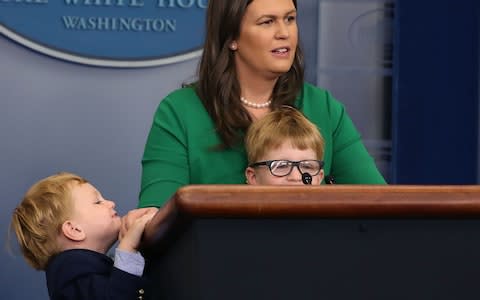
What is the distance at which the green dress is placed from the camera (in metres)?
2.51

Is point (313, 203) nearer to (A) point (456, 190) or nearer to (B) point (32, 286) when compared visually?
(A) point (456, 190)

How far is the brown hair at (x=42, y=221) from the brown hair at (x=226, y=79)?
386 millimetres

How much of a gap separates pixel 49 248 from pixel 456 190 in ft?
3.15

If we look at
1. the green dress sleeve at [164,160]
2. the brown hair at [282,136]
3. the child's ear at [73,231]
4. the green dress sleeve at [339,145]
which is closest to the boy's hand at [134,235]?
the child's ear at [73,231]

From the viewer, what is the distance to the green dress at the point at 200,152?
2.51 m

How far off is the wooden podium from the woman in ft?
2.65

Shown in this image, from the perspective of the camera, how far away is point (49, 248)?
234 centimetres

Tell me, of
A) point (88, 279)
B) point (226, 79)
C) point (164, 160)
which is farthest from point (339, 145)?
point (88, 279)

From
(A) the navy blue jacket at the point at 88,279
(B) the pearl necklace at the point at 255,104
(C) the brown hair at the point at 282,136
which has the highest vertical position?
(B) the pearl necklace at the point at 255,104

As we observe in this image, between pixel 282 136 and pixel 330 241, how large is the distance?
843 millimetres

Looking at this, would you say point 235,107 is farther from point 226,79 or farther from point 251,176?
point 251,176

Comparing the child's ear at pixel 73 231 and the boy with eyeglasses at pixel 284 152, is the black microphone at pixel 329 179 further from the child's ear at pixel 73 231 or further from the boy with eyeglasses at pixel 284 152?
the child's ear at pixel 73 231

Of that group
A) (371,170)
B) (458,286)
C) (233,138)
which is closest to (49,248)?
(233,138)

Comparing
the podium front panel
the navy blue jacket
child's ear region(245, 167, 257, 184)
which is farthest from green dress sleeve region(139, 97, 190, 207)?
the podium front panel
